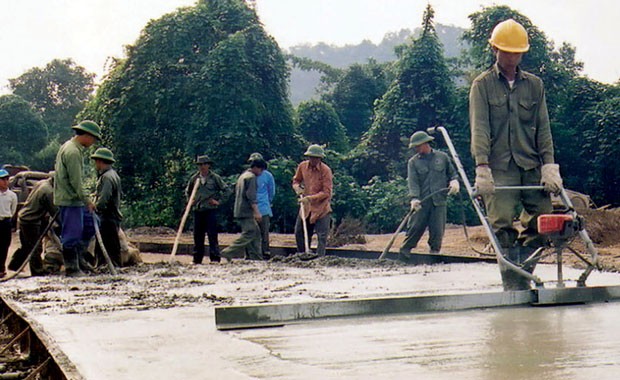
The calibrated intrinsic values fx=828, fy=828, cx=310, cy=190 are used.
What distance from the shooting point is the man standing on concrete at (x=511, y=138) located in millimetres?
6027

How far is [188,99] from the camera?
22.2 meters

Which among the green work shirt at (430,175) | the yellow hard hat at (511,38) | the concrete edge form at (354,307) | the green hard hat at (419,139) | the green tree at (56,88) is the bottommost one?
the concrete edge form at (354,307)

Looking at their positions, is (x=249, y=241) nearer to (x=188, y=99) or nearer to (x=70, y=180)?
(x=70, y=180)

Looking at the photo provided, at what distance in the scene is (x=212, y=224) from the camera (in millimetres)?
11750

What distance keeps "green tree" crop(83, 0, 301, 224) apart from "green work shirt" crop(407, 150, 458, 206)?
35.5ft

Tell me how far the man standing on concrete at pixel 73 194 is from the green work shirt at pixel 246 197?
3.13 meters

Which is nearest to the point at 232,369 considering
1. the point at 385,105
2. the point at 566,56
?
the point at 385,105

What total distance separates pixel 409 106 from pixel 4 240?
14.9 metres

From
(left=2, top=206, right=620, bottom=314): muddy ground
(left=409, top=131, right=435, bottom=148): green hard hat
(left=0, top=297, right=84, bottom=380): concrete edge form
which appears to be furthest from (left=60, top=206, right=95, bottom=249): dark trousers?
(left=409, top=131, right=435, bottom=148): green hard hat

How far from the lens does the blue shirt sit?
11.9 m

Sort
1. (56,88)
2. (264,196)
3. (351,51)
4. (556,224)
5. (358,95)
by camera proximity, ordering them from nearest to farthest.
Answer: (556,224)
(264,196)
(358,95)
(56,88)
(351,51)

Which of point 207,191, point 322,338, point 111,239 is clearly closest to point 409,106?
point 207,191

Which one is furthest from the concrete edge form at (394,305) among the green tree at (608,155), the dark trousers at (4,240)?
the green tree at (608,155)

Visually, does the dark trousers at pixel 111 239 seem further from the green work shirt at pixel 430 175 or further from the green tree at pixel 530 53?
the green tree at pixel 530 53
